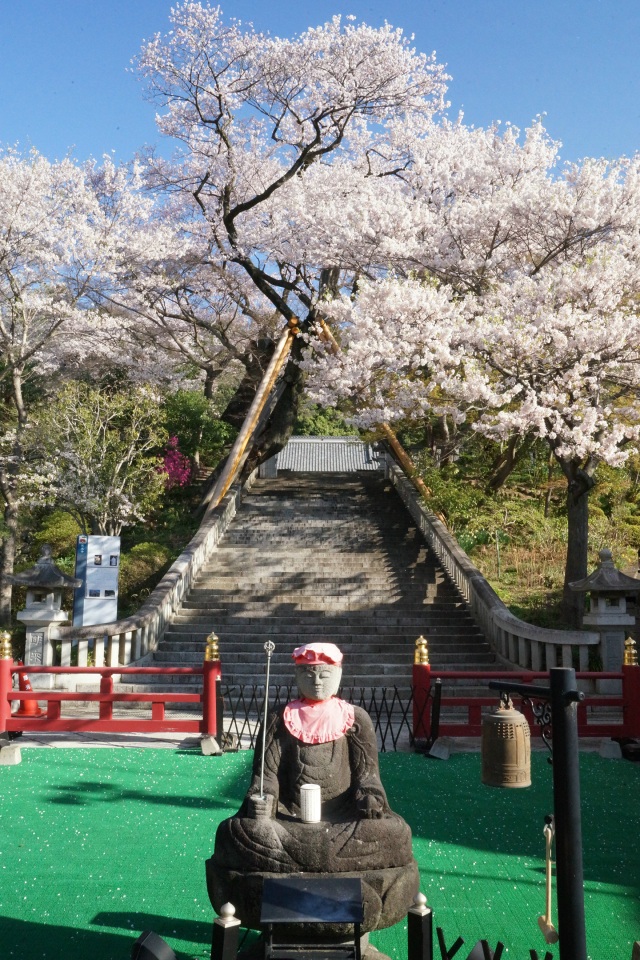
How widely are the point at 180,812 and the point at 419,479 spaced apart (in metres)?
15.7

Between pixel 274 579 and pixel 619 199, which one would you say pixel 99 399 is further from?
pixel 619 199

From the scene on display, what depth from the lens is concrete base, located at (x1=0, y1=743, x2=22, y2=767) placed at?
10430mm

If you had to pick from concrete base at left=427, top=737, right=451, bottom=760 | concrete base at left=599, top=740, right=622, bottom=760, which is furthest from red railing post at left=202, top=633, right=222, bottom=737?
concrete base at left=599, top=740, right=622, bottom=760

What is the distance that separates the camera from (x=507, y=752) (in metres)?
4.24

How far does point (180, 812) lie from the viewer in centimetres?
852

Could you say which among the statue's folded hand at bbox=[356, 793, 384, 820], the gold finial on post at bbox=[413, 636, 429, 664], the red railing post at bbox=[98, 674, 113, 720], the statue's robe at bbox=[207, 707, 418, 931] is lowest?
the red railing post at bbox=[98, 674, 113, 720]

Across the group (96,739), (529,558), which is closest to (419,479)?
(529,558)

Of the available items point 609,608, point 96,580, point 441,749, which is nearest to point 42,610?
point 96,580

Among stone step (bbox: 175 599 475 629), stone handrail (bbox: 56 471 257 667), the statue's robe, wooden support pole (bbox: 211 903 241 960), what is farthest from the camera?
stone step (bbox: 175 599 475 629)

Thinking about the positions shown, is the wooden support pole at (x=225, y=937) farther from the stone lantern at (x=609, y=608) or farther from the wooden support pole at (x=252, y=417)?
the wooden support pole at (x=252, y=417)

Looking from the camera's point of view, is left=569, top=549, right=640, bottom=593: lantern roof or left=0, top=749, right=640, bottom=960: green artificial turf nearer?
left=0, top=749, right=640, bottom=960: green artificial turf

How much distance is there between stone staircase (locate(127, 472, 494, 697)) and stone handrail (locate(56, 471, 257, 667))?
0.28 meters

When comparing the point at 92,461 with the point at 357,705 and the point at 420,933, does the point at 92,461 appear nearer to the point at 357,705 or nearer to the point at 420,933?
the point at 357,705

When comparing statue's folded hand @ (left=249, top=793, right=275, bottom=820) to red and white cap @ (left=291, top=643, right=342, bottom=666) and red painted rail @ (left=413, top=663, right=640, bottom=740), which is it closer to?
red and white cap @ (left=291, top=643, right=342, bottom=666)
